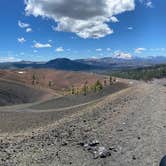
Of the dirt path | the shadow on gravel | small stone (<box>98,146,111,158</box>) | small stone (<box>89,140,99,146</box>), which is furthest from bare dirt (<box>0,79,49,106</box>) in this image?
small stone (<box>98,146,111,158</box>)

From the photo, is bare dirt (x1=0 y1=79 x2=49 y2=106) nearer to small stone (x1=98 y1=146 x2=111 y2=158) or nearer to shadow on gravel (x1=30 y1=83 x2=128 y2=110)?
shadow on gravel (x1=30 y1=83 x2=128 y2=110)

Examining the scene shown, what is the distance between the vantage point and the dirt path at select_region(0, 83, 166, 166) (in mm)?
17688

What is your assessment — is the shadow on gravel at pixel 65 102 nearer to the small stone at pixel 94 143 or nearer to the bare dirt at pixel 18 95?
the bare dirt at pixel 18 95

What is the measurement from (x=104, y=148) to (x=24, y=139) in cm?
835

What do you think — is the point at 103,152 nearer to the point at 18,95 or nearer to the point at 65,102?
the point at 65,102

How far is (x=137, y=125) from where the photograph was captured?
2503 cm

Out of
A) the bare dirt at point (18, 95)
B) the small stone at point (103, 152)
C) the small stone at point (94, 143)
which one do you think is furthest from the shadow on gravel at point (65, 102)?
the small stone at point (103, 152)

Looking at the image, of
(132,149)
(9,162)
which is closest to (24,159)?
(9,162)

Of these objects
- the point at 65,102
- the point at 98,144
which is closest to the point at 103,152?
the point at 98,144

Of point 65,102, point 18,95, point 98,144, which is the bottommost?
point 18,95

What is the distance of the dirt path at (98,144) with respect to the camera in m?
17.7

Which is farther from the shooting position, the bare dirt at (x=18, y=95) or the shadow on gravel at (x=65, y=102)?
the bare dirt at (x=18, y=95)

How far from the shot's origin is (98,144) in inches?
794

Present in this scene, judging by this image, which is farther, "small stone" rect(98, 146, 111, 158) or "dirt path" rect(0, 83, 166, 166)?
"small stone" rect(98, 146, 111, 158)
